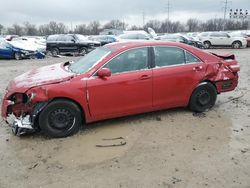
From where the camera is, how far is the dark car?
918 inches

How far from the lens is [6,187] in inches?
152

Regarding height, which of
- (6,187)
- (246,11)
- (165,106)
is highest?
(246,11)

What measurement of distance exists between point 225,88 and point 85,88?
3.20m

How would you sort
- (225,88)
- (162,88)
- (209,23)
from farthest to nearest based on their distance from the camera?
(209,23) → (225,88) → (162,88)

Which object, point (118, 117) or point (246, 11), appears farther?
point (246, 11)

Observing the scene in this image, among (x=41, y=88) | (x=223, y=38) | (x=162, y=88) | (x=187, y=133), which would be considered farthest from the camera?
(x=223, y=38)

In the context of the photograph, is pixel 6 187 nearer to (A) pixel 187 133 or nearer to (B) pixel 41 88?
(B) pixel 41 88

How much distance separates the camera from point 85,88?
5324 mm

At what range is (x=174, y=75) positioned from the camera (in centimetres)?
607

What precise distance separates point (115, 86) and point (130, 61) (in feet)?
2.03

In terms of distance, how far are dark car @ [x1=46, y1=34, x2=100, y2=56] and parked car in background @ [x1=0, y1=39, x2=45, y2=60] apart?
2750 mm

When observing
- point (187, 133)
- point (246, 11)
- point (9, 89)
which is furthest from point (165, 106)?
point (246, 11)

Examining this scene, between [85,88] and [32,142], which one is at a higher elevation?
[85,88]

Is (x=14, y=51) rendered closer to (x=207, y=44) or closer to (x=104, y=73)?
(x=104, y=73)
